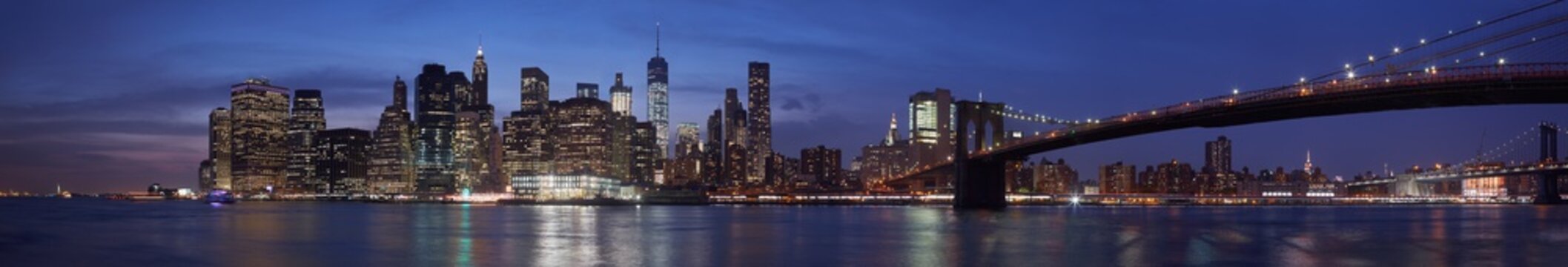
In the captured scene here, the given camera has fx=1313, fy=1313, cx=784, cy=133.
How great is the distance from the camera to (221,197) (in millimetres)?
185375

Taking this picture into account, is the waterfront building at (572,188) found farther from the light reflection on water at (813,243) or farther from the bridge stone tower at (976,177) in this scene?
the light reflection on water at (813,243)

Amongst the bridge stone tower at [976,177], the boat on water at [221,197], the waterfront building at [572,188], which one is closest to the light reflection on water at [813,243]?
the bridge stone tower at [976,177]

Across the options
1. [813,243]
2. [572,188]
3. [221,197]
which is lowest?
[221,197]

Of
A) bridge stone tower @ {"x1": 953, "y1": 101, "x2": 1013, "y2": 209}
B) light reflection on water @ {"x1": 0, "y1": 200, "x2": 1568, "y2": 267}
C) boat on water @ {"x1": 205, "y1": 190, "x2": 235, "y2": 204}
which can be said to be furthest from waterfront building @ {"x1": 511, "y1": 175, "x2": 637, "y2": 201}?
light reflection on water @ {"x1": 0, "y1": 200, "x2": 1568, "y2": 267}

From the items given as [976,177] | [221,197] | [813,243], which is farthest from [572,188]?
[813,243]

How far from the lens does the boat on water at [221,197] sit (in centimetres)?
18325

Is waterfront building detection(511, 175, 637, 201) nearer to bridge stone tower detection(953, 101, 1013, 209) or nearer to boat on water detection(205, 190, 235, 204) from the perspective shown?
boat on water detection(205, 190, 235, 204)

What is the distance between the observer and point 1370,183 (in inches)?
7092

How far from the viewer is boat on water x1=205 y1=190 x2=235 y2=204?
183 metres

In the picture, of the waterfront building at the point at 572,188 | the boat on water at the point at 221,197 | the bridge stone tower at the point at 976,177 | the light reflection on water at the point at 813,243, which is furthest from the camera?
the boat on water at the point at 221,197

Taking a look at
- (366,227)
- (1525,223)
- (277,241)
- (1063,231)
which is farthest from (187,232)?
(1525,223)

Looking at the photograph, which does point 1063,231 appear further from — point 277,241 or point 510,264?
point 277,241

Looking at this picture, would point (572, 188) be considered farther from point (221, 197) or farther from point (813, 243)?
point (813, 243)

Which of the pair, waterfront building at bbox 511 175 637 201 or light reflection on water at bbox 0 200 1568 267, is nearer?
light reflection on water at bbox 0 200 1568 267
